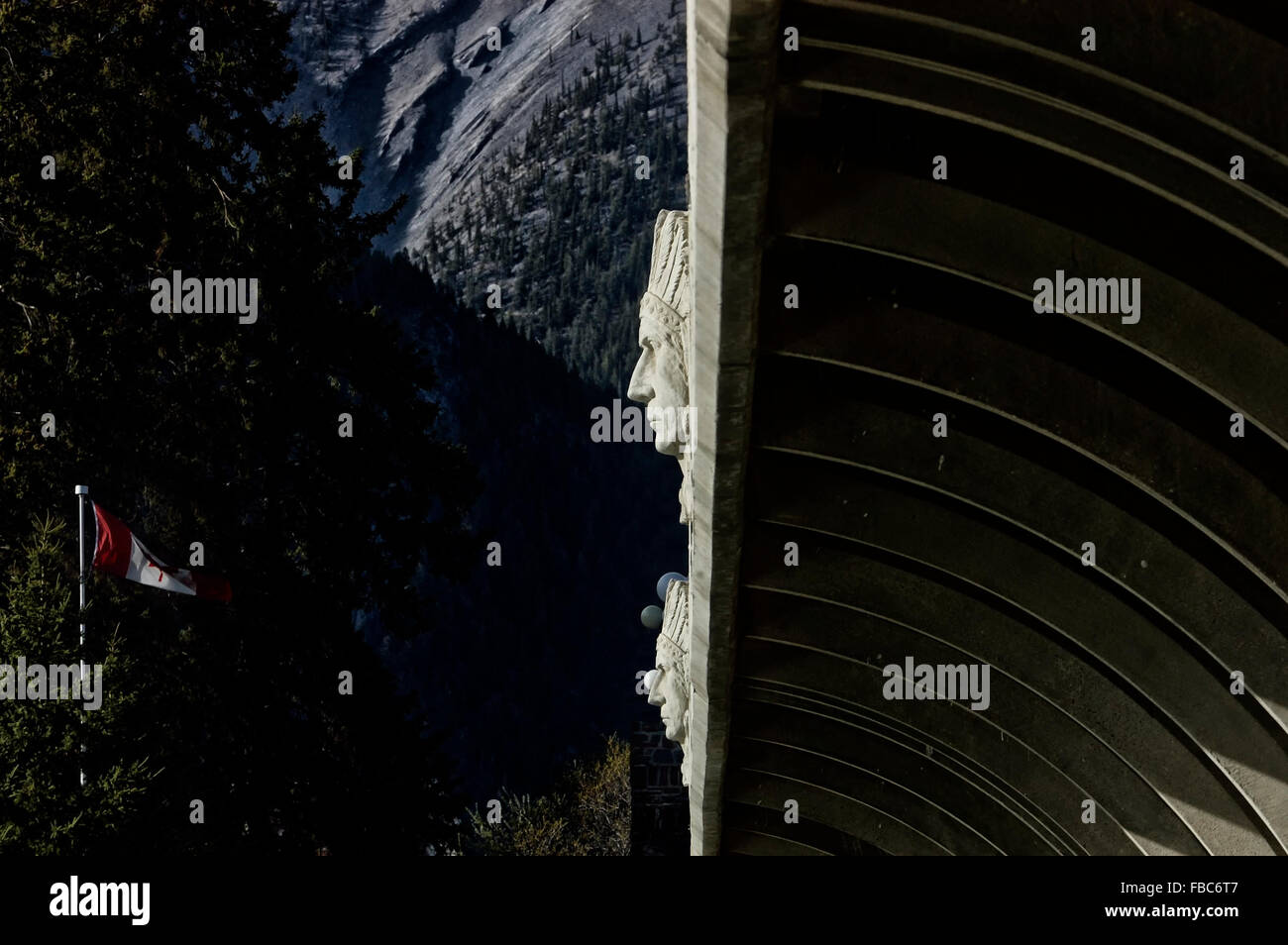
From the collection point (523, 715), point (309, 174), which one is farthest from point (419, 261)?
point (309, 174)

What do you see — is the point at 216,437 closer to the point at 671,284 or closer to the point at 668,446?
the point at 668,446

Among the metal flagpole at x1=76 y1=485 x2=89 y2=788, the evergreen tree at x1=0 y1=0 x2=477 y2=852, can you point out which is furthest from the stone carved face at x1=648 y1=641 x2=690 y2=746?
the evergreen tree at x1=0 y1=0 x2=477 y2=852

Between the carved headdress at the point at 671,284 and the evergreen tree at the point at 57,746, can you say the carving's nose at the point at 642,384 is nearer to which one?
the carved headdress at the point at 671,284

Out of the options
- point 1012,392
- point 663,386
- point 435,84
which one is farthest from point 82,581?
point 435,84

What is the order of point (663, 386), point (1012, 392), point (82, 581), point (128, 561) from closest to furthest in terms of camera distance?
point (1012, 392), point (663, 386), point (128, 561), point (82, 581)

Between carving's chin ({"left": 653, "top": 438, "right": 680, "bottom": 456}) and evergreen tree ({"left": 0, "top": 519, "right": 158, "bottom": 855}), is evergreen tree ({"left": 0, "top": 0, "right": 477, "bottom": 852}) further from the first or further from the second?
carving's chin ({"left": 653, "top": 438, "right": 680, "bottom": 456})
